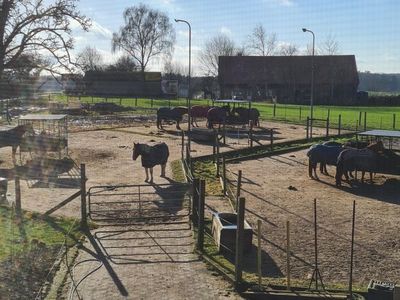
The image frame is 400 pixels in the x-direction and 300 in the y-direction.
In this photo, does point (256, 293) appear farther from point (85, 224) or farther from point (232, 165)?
point (232, 165)

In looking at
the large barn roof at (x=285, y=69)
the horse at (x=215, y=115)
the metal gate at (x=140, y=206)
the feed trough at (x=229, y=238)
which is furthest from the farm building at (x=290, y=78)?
the feed trough at (x=229, y=238)

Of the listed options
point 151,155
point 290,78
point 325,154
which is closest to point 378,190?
point 325,154

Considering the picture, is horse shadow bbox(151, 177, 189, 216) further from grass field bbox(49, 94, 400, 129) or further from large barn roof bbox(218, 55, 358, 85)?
large barn roof bbox(218, 55, 358, 85)

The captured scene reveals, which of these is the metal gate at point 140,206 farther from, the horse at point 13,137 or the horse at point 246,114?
the horse at point 246,114

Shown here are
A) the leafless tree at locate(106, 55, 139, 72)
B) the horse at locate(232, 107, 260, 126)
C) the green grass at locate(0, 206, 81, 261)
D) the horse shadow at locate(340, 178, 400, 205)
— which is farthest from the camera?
the leafless tree at locate(106, 55, 139, 72)

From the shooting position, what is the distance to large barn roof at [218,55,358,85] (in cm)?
7950

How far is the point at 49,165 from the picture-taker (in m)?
21.8

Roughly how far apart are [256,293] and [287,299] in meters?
0.48

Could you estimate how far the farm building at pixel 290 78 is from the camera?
79.3 m

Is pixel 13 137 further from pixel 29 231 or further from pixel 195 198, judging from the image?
pixel 195 198

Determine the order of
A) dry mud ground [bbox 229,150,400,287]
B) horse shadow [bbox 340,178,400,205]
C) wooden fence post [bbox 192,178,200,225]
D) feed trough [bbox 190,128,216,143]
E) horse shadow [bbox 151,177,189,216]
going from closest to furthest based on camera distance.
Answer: dry mud ground [bbox 229,150,400,287]
wooden fence post [bbox 192,178,200,225]
horse shadow [bbox 151,177,189,216]
horse shadow [bbox 340,178,400,205]
feed trough [bbox 190,128,216,143]

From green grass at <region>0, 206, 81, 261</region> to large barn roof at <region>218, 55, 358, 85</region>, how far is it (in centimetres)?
6962

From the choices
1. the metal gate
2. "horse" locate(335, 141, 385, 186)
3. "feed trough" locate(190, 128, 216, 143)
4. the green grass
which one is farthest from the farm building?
the green grass

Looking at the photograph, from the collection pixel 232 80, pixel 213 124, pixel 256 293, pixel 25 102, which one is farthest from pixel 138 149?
pixel 232 80
